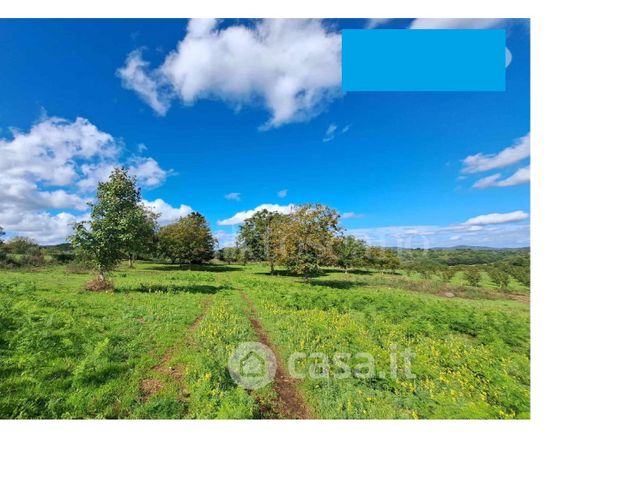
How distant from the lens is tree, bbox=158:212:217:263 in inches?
503

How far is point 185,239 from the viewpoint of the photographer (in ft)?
44.7

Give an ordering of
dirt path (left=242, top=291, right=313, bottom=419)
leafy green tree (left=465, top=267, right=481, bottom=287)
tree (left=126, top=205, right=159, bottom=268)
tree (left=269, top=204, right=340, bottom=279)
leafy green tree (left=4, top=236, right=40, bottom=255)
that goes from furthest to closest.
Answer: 1. tree (left=269, top=204, right=340, bottom=279)
2. leafy green tree (left=465, top=267, right=481, bottom=287)
3. tree (left=126, top=205, right=159, bottom=268)
4. leafy green tree (left=4, top=236, right=40, bottom=255)
5. dirt path (left=242, top=291, right=313, bottom=419)

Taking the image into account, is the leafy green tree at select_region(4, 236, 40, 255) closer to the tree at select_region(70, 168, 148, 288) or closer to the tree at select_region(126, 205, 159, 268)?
the tree at select_region(70, 168, 148, 288)

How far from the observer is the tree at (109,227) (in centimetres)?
970

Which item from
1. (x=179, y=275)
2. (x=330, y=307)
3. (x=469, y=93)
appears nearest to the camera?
(x=469, y=93)

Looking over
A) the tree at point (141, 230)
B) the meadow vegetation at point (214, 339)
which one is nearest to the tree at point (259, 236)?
the meadow vegetation at point (214, 339)

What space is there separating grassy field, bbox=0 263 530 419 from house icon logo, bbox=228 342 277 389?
0.18 m

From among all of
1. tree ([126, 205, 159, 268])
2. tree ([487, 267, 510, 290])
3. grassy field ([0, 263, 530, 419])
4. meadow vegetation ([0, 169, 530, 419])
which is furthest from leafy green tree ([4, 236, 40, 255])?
tree ([487, 267, 510, 290])
